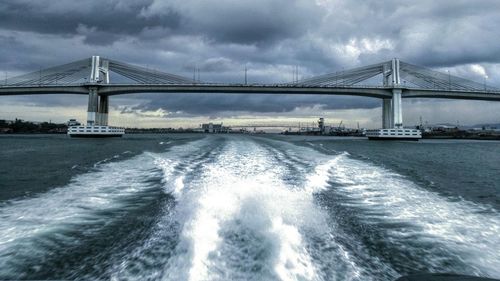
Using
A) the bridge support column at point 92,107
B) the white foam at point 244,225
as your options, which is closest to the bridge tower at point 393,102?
the bridge support column at point 92,107

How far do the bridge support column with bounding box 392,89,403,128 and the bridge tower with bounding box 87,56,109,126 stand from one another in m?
45.2

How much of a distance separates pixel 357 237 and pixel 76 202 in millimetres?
4540

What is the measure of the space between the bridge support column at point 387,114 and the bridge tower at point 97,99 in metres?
45.7

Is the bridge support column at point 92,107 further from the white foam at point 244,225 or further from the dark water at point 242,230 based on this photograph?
the white foam at point 244,225

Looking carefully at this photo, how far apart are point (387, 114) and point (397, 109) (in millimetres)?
Result: 4399

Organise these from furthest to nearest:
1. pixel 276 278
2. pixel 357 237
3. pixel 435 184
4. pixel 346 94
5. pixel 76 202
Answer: pixel 346 94, pixel 435 184, pixel 76 202, pixel 357 237, pixel 276 278

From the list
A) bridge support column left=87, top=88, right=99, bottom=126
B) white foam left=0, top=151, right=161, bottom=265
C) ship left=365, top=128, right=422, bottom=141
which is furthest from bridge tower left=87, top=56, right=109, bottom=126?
white foam left=0, top=151, right=161, bottom=265

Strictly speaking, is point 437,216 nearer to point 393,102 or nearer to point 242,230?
point 242,230

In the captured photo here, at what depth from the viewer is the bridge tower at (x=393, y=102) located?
56.2 metres

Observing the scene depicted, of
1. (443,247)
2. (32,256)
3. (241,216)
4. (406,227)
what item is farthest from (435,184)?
(32,256)

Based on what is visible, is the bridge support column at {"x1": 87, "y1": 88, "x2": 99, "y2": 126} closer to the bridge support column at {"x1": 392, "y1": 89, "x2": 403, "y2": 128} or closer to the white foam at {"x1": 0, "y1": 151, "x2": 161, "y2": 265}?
the bridge support column at {"x1": 392, "y1": 89, "x2": 403, "y2": 128}

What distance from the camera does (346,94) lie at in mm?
61750

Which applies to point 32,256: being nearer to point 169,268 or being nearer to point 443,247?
point 169,268

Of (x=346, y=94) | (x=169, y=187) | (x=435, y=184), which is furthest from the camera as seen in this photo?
(x=346, y=94)
